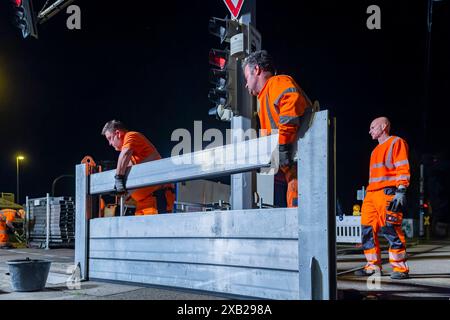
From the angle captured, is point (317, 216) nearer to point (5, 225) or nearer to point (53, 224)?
point (53, 224)

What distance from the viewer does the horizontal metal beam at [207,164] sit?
365cm

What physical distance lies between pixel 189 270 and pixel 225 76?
10.4ft

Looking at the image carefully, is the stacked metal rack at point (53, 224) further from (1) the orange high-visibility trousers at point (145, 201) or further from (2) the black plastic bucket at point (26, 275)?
(2) the black plastic bucket at point (26, 275)

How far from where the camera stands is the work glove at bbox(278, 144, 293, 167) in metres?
3.47

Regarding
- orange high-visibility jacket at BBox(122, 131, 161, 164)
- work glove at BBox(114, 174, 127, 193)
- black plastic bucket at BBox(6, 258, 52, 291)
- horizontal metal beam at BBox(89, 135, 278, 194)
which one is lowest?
black plastic bucket at BBox(6, 258, 52, 291)

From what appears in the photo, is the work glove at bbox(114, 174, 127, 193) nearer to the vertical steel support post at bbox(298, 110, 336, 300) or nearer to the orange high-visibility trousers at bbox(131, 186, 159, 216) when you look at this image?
the orange high-visibility trousers at bbox(131, 186, 159, 216)

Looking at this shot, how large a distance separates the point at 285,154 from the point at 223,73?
3335mm

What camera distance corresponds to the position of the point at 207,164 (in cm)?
406

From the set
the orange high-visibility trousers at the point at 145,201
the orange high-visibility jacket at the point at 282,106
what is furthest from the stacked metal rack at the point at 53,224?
the orange high-visibility jacket at the point at 282,106

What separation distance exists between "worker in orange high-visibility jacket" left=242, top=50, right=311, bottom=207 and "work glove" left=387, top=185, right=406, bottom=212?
1.97m

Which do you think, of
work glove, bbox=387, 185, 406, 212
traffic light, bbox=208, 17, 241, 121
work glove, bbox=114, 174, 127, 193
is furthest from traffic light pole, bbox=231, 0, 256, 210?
work glove, bbox=387, 185, 406, 212

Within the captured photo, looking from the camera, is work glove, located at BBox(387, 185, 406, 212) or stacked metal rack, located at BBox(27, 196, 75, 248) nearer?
work glove, located at BBox(387, 185, 406, 212)

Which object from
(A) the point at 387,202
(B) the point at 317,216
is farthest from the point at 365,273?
(B) the point at 317,216

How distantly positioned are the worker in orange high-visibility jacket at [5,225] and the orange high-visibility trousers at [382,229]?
11.3 metres
